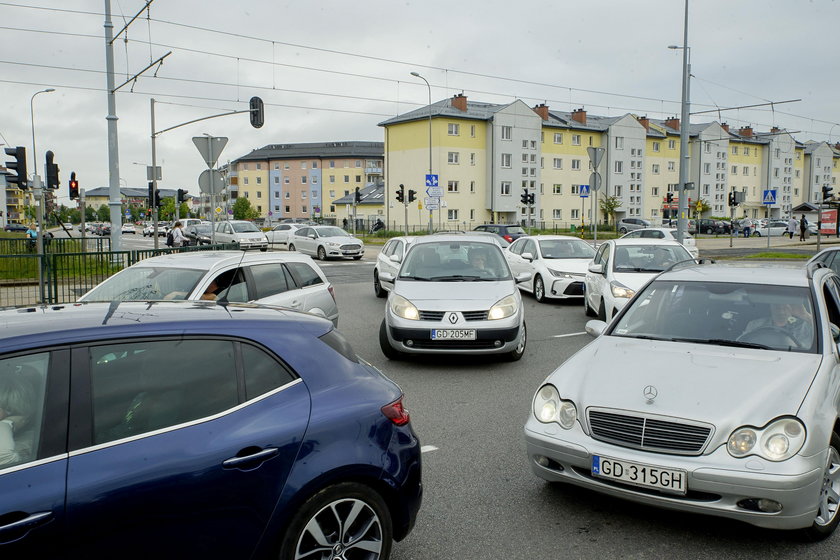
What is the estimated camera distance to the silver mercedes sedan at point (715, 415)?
3451mm

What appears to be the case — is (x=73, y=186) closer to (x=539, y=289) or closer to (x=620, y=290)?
(x=539, y=289)

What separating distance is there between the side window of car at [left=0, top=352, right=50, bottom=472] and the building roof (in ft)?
392

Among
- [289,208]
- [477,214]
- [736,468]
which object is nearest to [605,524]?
[736,468]

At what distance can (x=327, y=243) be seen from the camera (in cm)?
3109

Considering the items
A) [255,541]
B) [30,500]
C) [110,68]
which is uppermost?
[110,68]

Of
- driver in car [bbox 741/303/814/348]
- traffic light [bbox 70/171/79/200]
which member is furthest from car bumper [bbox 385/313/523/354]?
traffic light [bbox 70/171/79/200]

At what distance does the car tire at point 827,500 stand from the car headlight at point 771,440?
1.10 ft

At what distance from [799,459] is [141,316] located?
3314 mm

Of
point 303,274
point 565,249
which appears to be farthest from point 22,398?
point 565,249

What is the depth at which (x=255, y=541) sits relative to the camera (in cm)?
277

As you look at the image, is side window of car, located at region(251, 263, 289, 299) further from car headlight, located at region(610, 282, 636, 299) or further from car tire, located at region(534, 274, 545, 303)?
car tire, located at region(534, 274, 545, 303)

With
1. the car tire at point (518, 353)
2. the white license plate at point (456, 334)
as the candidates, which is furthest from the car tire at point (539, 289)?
the white license plate at point (456, 334)

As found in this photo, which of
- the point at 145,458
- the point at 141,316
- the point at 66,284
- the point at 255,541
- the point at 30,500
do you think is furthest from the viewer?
the point at 66,284

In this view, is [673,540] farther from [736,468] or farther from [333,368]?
[333,368]
